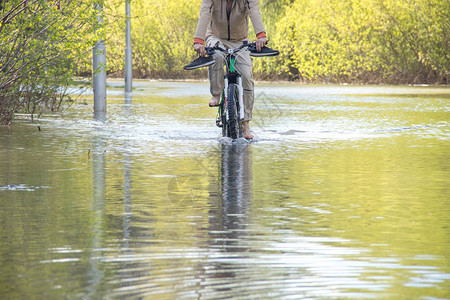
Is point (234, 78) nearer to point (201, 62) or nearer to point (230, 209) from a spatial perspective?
point (201, 62)

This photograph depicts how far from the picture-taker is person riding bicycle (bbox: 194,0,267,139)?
12352 mm

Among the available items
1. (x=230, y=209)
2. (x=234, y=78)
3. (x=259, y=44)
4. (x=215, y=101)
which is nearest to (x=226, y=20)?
(x=259, y=44)

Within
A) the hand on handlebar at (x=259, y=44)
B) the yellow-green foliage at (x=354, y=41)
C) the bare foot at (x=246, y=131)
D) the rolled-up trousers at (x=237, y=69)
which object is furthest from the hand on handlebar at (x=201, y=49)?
the yellow-green foliage at (x=354, y=41)

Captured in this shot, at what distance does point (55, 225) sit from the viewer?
6340 millimetres

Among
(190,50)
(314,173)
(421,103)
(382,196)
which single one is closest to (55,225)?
(382,196)

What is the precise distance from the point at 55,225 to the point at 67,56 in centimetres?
910

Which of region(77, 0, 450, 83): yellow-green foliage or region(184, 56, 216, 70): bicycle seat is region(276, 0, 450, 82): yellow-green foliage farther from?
region(184, 56, 216, 70): bicycle seat

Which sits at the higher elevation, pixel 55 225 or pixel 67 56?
pixel 67 56

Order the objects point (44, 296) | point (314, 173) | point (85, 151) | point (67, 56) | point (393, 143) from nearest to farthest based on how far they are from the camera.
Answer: point (44, 296) → point (314, 173) → point (85, 151) → point (393, 143) → point (67, 56)

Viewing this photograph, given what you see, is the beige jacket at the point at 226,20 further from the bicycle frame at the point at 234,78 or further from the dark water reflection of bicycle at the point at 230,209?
the dark water reflection of bicycle at the point at 230,209

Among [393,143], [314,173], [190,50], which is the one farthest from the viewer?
[190,50]

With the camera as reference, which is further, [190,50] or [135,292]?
[190,50]

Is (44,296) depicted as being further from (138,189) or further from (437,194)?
(437,194)

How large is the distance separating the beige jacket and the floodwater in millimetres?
1401
